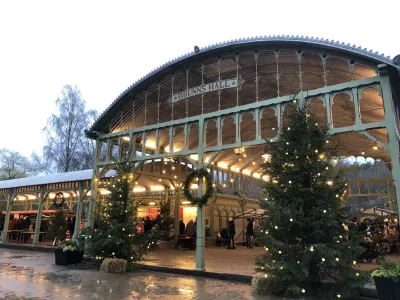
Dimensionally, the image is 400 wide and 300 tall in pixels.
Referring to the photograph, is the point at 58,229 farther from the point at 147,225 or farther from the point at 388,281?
the point at 388,281

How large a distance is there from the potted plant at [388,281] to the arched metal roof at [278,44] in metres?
4.65

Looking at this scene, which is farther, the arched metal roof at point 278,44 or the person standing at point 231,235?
the person standing at point 231,235

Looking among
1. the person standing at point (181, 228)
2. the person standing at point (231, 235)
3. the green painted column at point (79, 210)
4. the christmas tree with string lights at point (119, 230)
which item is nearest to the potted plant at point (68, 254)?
the christmas tree with string lights at point (119, 230)

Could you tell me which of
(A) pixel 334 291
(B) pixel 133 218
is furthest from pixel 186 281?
(A) pixel 334 291

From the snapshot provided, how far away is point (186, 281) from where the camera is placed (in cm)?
833

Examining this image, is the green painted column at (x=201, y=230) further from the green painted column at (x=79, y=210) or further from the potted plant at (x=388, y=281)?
the green painted column at (x=79, y=210)

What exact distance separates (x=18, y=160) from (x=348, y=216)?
4693 centimetres

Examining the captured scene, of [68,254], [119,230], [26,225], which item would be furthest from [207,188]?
[26,225]

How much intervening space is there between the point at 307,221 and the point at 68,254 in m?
8.22

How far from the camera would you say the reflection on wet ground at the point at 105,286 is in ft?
21.2

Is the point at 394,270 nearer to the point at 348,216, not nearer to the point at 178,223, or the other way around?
the point at 348,216

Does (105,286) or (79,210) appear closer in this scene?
(105,286)

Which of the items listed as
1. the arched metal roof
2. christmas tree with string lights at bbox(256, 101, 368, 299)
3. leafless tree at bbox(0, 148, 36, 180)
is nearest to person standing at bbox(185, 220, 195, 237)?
the arched metal roof

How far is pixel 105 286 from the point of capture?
24.2 feet
